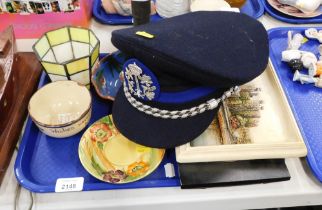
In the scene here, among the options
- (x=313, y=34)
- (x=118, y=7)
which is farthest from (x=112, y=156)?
(x=313, y=34)

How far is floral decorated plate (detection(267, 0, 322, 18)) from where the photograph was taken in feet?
2.74

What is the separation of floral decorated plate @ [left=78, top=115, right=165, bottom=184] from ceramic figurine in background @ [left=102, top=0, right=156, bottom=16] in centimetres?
35

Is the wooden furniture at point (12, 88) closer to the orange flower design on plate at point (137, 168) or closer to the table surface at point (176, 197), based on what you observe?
the table surface at point (176, 197)

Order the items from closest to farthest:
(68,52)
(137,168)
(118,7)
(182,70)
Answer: (182,70)
(137,168)
(68,52)
(118,7)

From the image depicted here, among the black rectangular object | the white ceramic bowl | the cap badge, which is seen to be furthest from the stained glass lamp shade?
the black rectangular object

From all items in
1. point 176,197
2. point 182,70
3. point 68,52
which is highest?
point 182,70

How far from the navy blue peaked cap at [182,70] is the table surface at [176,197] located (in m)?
0.09

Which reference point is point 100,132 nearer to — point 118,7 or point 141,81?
point 141,81

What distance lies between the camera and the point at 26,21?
Answer: 0.75m

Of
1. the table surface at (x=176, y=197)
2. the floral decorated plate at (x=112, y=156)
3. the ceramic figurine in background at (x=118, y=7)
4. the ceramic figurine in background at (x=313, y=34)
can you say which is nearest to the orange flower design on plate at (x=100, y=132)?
the floral decorated plate at (x=112, y=156)

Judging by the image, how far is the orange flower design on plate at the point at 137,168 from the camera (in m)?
0.52

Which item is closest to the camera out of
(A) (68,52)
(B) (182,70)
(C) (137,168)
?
(B) (182,70)

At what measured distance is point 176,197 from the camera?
51 cm

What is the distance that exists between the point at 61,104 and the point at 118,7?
0.33 m
